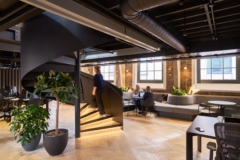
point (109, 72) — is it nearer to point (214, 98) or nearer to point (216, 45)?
point (214, 98)

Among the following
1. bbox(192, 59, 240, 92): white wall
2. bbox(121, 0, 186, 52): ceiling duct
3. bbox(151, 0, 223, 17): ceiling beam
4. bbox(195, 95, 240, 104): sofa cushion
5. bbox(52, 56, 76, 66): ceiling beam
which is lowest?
bbox(195, 95, 240, 104): sofa cushion

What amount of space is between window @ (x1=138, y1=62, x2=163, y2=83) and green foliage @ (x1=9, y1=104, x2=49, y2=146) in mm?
7029

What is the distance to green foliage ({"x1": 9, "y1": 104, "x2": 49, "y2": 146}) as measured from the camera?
3.06m

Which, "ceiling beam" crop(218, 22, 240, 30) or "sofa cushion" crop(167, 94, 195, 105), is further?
"sofa cushion" crop(167, 94, 195, 105)

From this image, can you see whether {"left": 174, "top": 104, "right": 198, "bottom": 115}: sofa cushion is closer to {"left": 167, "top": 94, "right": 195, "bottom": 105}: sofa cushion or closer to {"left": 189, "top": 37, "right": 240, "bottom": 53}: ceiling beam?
{"left": 167, "top": 94, "right": 195, "bottom": 105}: sofa cushion

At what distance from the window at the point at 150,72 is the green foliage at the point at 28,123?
7.03 m

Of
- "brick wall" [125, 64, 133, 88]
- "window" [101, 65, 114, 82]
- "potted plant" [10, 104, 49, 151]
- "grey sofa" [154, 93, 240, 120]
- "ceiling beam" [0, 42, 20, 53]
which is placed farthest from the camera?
"window" [101, 65, 114, 82]

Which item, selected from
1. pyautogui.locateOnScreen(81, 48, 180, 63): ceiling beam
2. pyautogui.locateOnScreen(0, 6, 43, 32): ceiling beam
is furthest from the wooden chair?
pyautogui.locateOnScreen(81, 48, 180, 63): ceiling beam

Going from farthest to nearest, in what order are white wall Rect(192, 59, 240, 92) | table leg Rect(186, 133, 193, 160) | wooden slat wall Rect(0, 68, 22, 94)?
wooden slat wall Rect(0, 68, 22, 94) < white wall Rect(192, 59, 240, 92) < table leg Rect(186, 133, 193, 160)

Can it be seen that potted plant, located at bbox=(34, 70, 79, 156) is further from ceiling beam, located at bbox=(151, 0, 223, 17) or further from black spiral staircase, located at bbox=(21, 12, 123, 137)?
ceiling beam, located at bbox=(151, 0, 223, 17)

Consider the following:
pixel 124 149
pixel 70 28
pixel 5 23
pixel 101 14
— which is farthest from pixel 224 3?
pixel 5 23

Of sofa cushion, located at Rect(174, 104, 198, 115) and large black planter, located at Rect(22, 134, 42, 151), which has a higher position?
sofa cushion, located at Rect(174, 104, 198, 115)

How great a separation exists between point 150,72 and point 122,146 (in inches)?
249

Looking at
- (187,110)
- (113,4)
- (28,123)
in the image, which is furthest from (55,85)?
(187,110)
